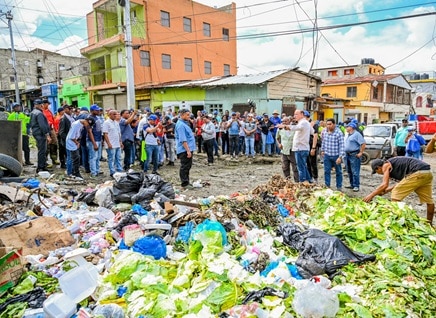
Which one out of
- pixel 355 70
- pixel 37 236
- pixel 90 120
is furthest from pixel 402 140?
pixel 355 70

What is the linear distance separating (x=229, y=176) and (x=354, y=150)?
12.1 feet

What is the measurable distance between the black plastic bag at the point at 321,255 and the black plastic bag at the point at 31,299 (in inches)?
105

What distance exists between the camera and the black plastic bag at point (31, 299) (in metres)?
2.82

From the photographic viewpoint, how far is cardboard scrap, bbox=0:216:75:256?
3.75 meters

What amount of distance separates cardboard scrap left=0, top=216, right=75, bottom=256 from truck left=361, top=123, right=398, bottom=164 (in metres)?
11.7

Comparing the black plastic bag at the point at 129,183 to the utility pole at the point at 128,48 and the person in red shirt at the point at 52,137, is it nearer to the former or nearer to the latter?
the person in red shirt at the point at 52,137

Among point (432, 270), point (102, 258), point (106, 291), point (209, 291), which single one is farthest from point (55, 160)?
point (432, 270)

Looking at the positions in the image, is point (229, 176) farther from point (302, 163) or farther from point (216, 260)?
Answer: point (216, 260)

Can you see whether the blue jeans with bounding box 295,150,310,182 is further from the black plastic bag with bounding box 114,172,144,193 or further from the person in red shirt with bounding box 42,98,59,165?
the person in red shirt with bounding box 42,98,59,165

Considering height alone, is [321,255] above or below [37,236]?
below

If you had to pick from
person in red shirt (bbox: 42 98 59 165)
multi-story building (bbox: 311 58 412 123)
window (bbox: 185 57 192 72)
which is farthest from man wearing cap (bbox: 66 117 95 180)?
multi-story building (bbox: 311 58 412 123)

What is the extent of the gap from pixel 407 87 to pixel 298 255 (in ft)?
129

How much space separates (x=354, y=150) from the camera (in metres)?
7.55

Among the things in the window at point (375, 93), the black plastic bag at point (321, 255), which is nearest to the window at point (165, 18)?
the window at point (375, 93)
